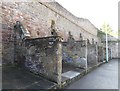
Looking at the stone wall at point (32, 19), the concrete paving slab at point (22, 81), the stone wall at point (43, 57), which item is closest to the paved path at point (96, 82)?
the stone wall at point (43, 57)

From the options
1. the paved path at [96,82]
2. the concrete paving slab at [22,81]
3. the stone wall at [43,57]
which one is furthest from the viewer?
the paved path at [96,82]

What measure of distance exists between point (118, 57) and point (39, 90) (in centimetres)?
2101

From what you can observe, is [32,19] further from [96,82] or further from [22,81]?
[96,82]

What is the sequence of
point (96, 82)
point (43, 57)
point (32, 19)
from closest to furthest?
point (43, 57) < point (96, 82) < point (32, 19)

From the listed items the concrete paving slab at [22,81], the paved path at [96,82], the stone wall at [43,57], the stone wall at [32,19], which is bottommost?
the paved path at [96,82]

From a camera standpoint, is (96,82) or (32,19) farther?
(32,19)

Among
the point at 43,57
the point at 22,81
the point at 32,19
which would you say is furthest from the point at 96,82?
the point at 32,19

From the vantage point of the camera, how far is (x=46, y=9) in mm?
9602

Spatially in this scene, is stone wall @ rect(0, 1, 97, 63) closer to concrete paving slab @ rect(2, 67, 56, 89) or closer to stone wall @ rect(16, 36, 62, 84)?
→ stone wall @ rect(16, 36, 62, 84)

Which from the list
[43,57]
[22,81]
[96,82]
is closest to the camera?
[22,81]

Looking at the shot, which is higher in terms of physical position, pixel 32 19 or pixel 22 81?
pixel 32 19

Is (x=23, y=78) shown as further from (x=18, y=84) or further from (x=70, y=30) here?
(x=70, y=30)

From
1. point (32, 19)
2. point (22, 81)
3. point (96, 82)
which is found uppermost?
point (32, 19)

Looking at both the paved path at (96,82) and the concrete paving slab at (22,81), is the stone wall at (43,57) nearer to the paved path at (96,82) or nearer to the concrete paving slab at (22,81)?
the concrete paving slab at (22,81)
